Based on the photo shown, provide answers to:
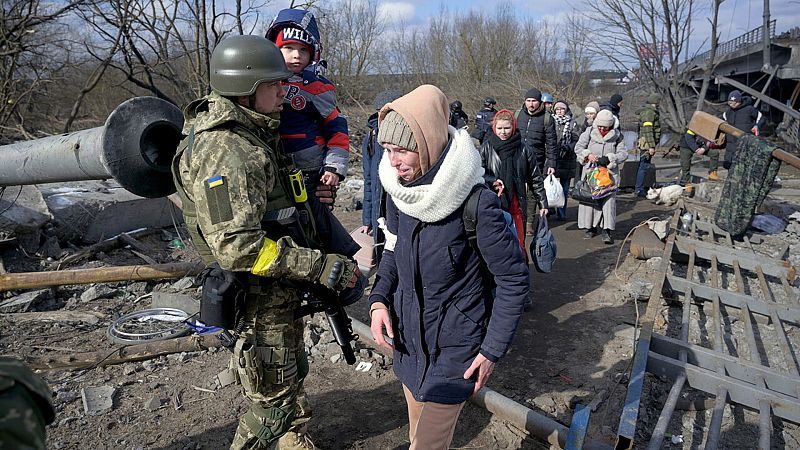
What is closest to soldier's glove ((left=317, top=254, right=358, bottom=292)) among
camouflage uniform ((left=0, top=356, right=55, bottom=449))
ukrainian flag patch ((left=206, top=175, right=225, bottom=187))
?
ukrainian flag patch ((left=206, top=175, right=225, bottom=187))

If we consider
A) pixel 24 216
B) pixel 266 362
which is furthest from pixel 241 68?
pixel 24 216

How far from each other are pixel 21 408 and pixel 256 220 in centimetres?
130

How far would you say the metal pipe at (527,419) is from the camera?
301cm

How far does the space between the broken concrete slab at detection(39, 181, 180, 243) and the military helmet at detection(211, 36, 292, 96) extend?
5082 mm

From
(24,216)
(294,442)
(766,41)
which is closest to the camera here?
(294,442)

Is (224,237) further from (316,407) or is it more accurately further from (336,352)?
(336,352)

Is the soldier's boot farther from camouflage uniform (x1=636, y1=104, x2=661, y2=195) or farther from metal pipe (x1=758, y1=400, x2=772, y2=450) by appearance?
camouflage uniform (x1=636, y1=104, x2=661, y2=195)

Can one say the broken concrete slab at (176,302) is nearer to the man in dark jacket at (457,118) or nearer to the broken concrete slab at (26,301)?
the broken concrete slab at (26,301)

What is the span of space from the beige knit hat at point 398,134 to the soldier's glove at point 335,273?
2.00 feet

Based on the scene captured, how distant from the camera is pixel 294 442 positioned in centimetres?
296

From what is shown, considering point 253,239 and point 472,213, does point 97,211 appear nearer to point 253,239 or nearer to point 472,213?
point 253,239

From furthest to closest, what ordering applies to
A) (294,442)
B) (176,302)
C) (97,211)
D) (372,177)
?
1. (97,211)
2. (372,177)
3. (176,302)
4. (294,442)

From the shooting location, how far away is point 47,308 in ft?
17.4

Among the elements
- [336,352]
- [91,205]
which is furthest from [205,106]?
[91,205]
